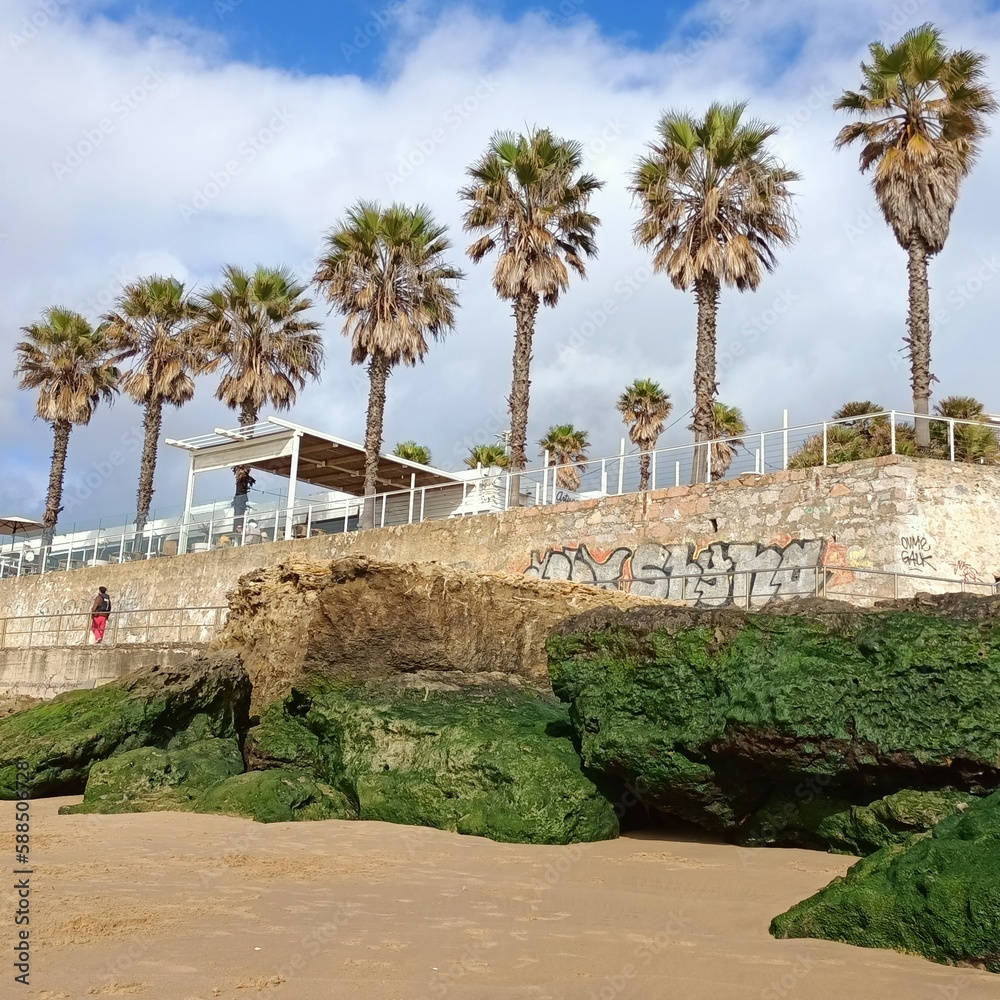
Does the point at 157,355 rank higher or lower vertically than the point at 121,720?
higher

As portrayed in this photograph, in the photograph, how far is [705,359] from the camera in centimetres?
2138

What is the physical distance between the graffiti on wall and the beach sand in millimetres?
8709

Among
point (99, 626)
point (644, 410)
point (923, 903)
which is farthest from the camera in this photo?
point (644, 410)

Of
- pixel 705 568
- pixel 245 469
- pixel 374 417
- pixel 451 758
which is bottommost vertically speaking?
pixel 451 758

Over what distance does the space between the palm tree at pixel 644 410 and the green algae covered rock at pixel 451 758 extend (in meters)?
30.7

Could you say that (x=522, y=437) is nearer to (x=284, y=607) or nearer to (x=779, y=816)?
(x=284, y=607)

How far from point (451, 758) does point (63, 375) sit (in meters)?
Answer: 32.3

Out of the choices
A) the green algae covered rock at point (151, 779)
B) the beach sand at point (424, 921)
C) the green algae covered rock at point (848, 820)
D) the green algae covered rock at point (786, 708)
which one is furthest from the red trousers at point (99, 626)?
the green algae covered rock at point (848, 820)

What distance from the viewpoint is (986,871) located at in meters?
5.21

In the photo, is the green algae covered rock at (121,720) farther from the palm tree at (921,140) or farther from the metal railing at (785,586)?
the palm tree at (921,140)

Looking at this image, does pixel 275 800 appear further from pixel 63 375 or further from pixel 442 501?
pixel 63 375

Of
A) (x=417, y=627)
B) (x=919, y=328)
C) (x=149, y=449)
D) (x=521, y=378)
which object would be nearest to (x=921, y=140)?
(x=919, y=328)

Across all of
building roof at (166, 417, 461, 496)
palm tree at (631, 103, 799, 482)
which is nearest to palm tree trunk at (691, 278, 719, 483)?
palm tree at (631, 103, 799, 482)

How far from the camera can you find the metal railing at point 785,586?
15344 mm
